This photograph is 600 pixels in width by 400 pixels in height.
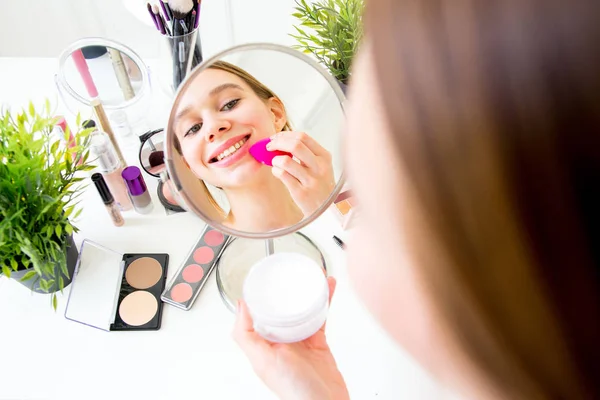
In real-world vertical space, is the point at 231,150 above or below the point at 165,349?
above

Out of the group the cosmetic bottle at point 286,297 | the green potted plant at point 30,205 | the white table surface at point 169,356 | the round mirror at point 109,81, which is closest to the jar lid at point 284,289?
the cosmetic bottle at point 286,297

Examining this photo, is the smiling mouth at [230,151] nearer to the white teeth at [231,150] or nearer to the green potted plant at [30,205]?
the white teeth at [231,150]

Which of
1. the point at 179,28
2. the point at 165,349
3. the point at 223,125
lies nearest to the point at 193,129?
the point at 223,125

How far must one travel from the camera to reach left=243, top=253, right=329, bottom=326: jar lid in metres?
0.51

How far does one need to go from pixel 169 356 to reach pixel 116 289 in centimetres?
13

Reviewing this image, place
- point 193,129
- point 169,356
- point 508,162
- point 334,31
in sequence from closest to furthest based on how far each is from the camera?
point 508,162, point 193,129, point 169,356, point 334,31

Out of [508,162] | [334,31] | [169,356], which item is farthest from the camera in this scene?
[334,31]

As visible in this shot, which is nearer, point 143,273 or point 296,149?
point 296,149

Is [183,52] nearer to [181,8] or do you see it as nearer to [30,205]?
[181,8]

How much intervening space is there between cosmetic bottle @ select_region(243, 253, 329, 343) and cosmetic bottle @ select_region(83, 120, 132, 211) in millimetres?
298

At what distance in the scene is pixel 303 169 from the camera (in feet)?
1.69

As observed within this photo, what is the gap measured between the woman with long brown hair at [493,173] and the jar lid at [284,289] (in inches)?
10.0

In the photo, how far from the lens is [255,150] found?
512 millimetres

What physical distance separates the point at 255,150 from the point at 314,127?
0.07m
